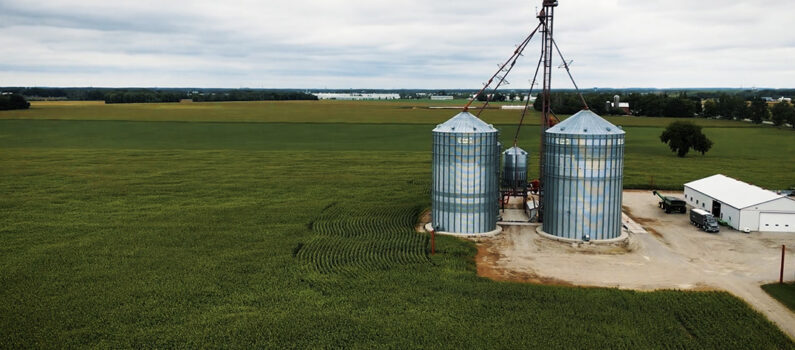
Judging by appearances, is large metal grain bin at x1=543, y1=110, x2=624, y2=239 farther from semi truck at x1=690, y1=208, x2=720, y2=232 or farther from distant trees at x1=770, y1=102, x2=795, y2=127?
distant trees at x1=770, y1=102, x2=795, y2=127

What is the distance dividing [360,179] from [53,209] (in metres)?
29.2

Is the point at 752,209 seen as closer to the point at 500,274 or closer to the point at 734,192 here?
the point at 734,192

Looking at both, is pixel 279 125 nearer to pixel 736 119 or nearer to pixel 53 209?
pixel 53 209

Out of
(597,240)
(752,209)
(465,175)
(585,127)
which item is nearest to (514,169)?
(465,175)

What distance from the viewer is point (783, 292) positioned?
30031 millimetres

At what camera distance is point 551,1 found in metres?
43.2

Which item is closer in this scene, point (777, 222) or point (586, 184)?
point (586, 184)

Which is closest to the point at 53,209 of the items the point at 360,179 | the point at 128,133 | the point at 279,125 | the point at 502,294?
the point at 360,179

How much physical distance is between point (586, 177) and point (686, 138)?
56.5 m

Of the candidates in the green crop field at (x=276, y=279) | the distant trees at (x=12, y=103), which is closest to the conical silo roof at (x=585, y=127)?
the green crop field at (x=276, y=279)

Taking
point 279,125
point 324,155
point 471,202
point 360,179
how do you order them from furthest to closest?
1. point 279,125
2. point 324,155
3. point 360,179
4. point 471,202

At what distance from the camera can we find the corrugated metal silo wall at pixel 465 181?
40.6 m

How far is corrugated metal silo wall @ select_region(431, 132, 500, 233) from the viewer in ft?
133

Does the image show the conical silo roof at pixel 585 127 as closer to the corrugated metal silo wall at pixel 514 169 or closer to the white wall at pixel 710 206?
the white wall at pixel 710 206
